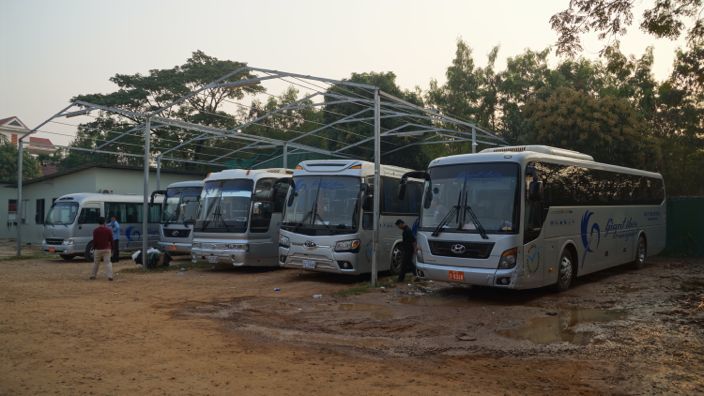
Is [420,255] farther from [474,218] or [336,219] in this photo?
[336,219]

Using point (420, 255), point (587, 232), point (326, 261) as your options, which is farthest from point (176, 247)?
point (587, 232)

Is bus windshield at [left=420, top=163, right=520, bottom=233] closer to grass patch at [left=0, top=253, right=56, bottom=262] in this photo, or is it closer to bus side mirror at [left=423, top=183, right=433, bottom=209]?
bus side mirror at [left=423, top=183, right=433, bottom=209]

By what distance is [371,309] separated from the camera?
1056cm

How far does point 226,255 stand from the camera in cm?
1609

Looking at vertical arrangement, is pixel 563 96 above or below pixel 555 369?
above

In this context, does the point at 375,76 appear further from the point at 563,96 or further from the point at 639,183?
the point at 639,183

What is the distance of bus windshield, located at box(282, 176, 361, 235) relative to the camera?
45.5ft

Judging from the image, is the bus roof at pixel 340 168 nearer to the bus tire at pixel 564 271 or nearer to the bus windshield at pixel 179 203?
the bus tire at pixel 564 271

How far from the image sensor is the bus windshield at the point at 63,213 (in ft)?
69.3

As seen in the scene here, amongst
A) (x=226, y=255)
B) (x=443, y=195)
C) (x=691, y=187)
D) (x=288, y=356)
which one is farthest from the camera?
(x=691, y=187)

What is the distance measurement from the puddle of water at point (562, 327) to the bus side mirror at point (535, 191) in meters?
2.07

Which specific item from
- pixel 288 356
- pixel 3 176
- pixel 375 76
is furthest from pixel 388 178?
pixel 3 176

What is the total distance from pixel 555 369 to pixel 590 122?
16.9 m

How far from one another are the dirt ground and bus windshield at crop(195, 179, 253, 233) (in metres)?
2.77
